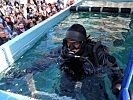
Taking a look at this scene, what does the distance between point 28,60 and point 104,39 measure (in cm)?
234

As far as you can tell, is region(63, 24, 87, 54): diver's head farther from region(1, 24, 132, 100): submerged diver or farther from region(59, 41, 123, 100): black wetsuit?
region(59, 41, 123, 100): black wetsuit

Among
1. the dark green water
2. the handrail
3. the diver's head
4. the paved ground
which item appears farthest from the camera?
the paved ground

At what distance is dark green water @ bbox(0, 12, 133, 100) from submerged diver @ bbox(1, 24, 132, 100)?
21.8 inches

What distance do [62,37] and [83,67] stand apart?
3.87 meters

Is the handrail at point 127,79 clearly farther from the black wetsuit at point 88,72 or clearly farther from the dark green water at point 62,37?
the dark green water at point 62,37

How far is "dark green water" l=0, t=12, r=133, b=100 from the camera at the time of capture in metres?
4.36

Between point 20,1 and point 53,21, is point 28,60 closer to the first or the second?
point 53,21

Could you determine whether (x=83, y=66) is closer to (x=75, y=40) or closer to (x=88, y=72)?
(x=88, y=72)

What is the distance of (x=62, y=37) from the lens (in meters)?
7.34

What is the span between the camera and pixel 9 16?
32.6ft

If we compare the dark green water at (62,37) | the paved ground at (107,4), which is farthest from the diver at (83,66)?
the paved ground at (107,4)

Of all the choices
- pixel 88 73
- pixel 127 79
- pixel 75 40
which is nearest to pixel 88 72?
pixel 88 73

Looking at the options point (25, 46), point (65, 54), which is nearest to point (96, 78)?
point (65, 54)

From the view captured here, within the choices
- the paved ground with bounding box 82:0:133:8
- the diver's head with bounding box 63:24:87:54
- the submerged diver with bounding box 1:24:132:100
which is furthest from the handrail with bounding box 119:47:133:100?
the paved ground with bounding box 82:0:133:8
